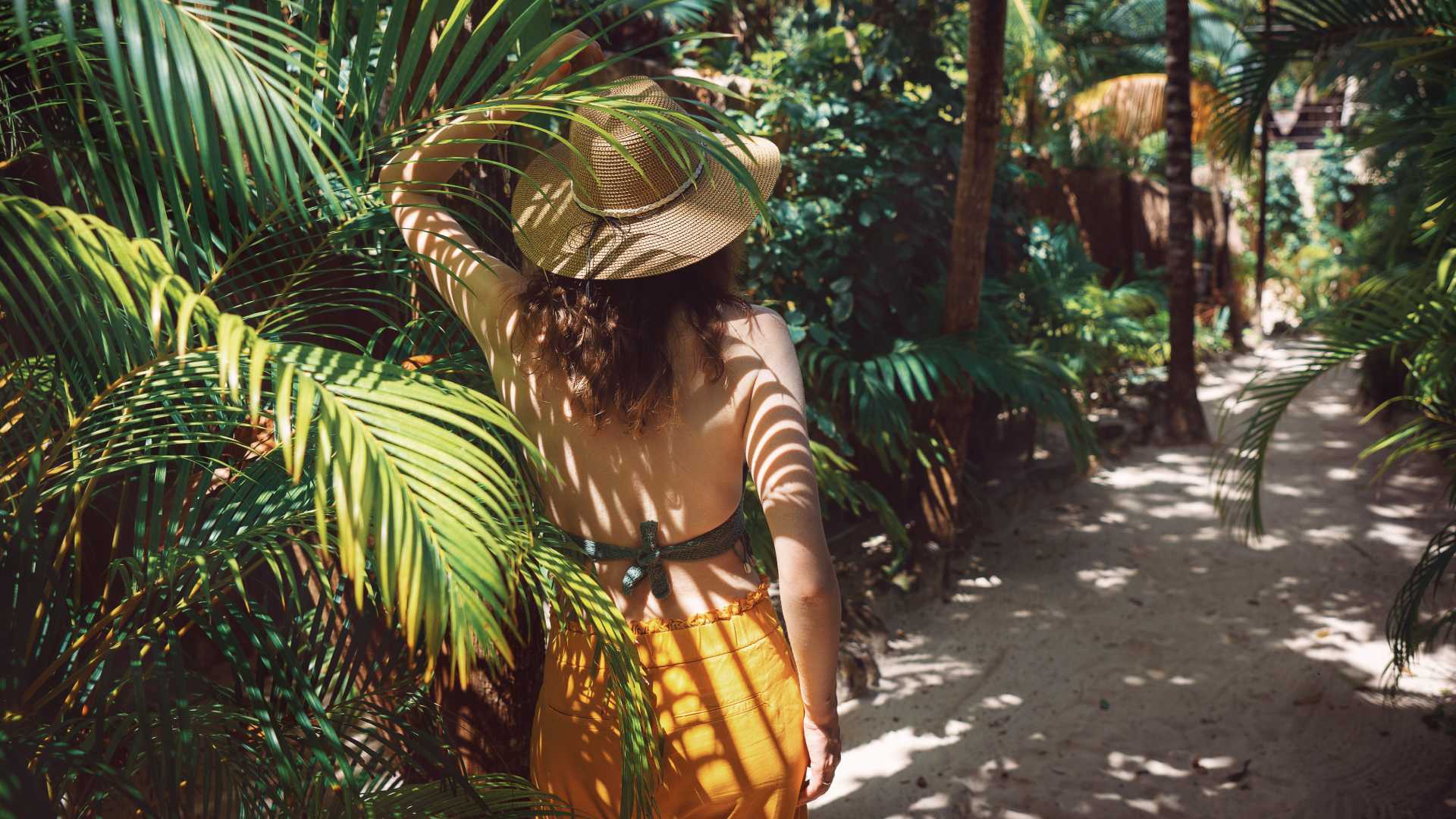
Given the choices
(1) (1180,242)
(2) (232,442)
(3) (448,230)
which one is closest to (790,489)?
(3) (448,230)

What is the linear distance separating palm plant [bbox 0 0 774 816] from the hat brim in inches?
6.4

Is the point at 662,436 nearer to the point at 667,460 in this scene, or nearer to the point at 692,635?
the point at 667,460

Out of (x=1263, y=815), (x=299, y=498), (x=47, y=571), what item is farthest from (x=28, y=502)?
(x=1263, y=815)

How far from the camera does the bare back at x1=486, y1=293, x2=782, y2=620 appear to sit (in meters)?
1.48

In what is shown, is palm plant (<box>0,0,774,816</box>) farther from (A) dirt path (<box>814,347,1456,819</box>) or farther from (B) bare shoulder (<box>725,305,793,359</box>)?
(A) dirt path (<box>814,347,1456,819</box>)

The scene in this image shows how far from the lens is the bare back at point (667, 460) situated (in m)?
1.48

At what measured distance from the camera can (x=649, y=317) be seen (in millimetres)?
1477

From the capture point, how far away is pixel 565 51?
156 cm

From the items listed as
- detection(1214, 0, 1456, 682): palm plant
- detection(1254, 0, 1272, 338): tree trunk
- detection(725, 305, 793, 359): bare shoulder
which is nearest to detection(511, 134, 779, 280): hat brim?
detection(725, 305, 793, 359): bare shoulder

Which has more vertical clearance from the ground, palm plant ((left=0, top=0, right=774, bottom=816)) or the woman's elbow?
palm plant ((left=0, top=0, right=774, bottom=816))

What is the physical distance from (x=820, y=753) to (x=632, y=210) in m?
0.98

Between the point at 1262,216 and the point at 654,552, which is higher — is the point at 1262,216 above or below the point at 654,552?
above

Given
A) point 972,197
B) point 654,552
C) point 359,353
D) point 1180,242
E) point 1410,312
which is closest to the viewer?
point 654,552

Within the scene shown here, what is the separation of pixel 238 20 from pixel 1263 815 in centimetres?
355
